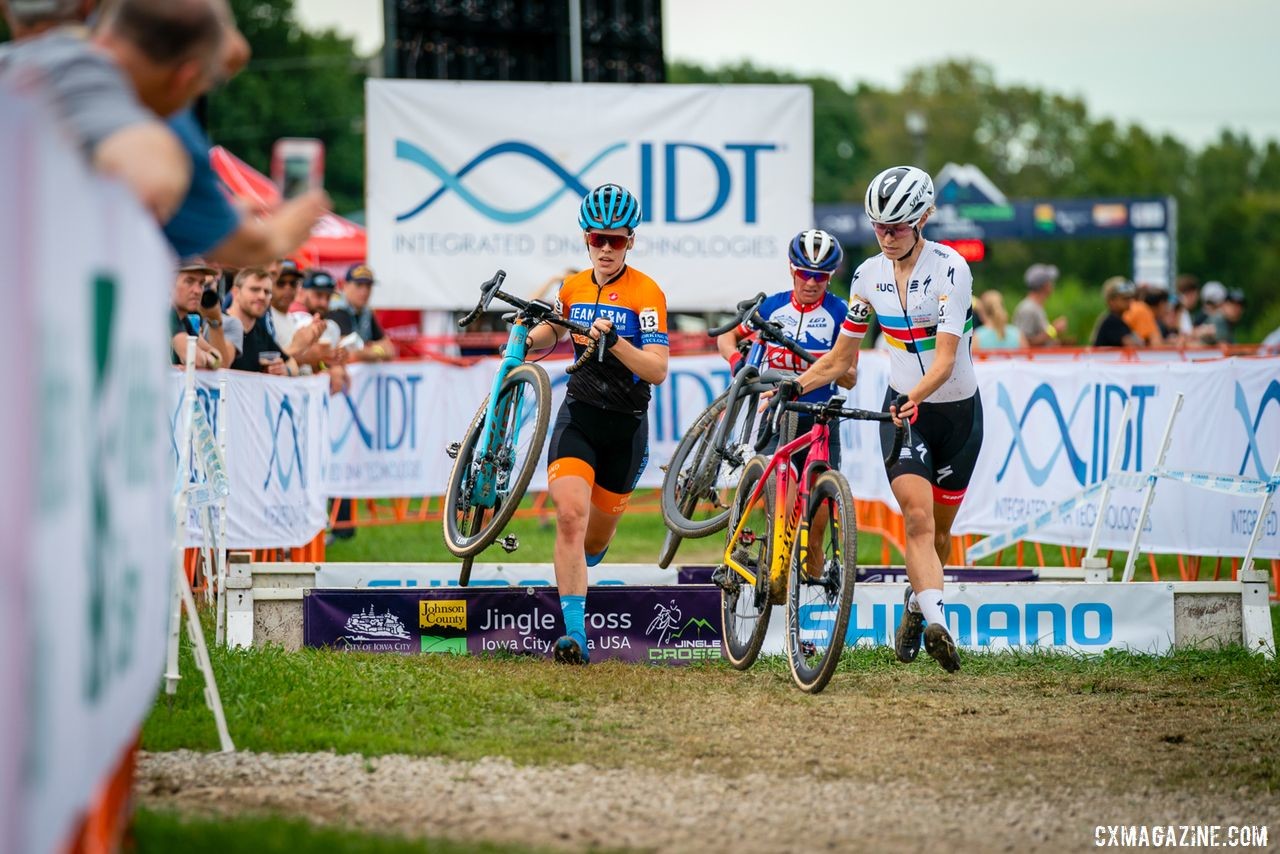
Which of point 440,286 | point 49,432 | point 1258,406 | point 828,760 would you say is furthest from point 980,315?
point 49,432

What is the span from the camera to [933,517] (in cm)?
835

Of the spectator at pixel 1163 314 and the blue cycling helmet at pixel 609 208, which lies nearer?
the blue cycling helmet at pixel 609 208

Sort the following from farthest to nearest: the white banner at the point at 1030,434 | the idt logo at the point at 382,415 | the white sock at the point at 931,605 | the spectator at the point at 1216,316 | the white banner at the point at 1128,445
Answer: the spectator at the point at 1216,316 < the idt logo at the point at 382,415 < the white banner at the point at 1030,434 < the white banner at the point at 1128,445 < the white sock at the point at 931,605

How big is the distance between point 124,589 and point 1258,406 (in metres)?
9.06

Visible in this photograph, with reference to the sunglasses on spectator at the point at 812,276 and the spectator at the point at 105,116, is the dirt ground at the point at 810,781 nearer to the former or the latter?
the spectator at the point at 105,116

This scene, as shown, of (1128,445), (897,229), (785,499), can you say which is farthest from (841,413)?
(1128,445)

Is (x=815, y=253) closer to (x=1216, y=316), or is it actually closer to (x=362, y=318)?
(x=362, y=318)

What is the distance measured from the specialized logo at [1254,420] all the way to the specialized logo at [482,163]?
932 centimetres

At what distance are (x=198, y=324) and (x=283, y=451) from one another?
3.76ft

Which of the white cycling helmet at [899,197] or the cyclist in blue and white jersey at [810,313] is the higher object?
the white cycling helmet at [899,197]

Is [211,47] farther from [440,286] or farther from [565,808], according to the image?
[440,286]

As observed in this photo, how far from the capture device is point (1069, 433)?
1319 centimetres

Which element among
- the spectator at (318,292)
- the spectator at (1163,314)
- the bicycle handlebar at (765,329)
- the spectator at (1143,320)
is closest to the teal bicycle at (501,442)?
the bicycle handlebar at (765,329)

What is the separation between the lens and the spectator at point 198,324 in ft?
35.8
